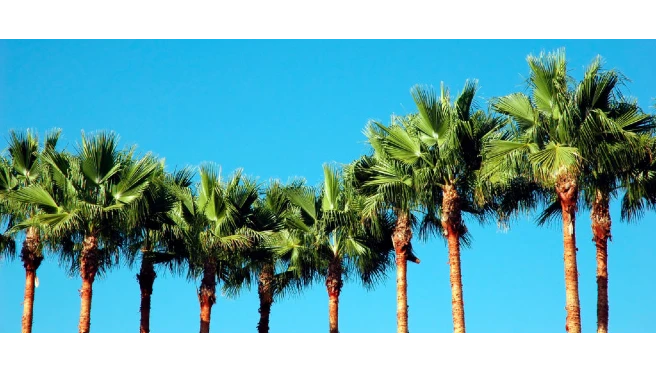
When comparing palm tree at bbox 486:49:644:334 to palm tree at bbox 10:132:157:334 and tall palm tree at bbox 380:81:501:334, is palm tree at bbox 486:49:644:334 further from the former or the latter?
palm tree at bbox 10:132:157:334

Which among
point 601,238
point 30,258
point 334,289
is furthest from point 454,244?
point 30,258

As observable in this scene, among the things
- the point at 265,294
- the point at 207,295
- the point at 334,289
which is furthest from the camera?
the point at 265,294

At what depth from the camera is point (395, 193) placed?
25.4 meters

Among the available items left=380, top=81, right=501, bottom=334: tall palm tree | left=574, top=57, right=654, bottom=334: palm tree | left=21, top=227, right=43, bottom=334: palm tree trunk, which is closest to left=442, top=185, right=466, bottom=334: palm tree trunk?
left=380, top=81, right=501, bottom=334: tall palm tree

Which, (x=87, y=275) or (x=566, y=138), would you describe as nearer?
(x=566, y=138)

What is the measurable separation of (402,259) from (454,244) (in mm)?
2004

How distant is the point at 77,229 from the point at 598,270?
1179 centimetres

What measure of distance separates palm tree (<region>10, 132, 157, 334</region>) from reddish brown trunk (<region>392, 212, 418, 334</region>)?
237 inches

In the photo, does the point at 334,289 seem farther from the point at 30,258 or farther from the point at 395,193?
the point at 30,258
